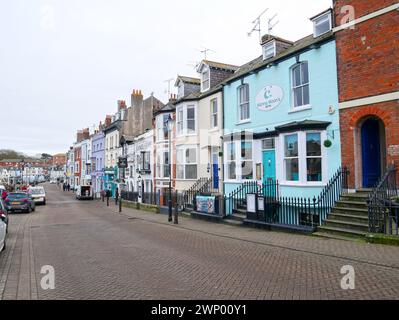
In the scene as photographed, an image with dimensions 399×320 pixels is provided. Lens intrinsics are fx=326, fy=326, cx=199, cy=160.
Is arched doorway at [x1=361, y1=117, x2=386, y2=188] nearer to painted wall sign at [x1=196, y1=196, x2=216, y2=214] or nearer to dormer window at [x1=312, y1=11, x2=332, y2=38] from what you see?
dormer window at [x1=312, y1=11, x2=332, y2=38]

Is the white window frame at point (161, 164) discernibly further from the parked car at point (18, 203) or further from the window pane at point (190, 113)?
the parked car at point (18, 203)

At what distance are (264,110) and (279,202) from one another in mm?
5259

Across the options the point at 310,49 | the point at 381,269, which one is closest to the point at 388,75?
the point at 310,49

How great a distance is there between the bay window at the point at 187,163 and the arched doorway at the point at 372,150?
41.8ft

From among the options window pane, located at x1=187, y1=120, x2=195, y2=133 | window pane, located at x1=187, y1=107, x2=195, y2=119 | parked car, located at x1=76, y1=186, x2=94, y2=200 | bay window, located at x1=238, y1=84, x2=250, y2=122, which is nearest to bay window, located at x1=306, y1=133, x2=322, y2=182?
bay window, located at x1=238, y1=84, x2=250, y2=122

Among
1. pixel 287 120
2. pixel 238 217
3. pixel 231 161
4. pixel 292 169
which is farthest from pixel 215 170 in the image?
pixel 292 169

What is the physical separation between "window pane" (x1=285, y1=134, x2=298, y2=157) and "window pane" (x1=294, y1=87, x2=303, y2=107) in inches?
71.2

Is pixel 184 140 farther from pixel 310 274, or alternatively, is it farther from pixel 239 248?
pixel 310 274

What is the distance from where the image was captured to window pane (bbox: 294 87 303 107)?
50.8 ft

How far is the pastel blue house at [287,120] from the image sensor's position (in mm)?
13945

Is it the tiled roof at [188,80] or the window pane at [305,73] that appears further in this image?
the tiled roof at [188,80]

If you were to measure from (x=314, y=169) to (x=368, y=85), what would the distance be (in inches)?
156

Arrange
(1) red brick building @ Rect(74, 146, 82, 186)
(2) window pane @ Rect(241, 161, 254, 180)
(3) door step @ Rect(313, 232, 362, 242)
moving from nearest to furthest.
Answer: (3) door step @ Rect(313, 232, 362, 242)
(2) window pane @ Rect(241, 161, 254, 180)
(1) red brick building @ Rect(74, 146, 82, 186)

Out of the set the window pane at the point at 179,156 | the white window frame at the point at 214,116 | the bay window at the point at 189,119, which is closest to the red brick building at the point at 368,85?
the white window frame at the point at 214,116
